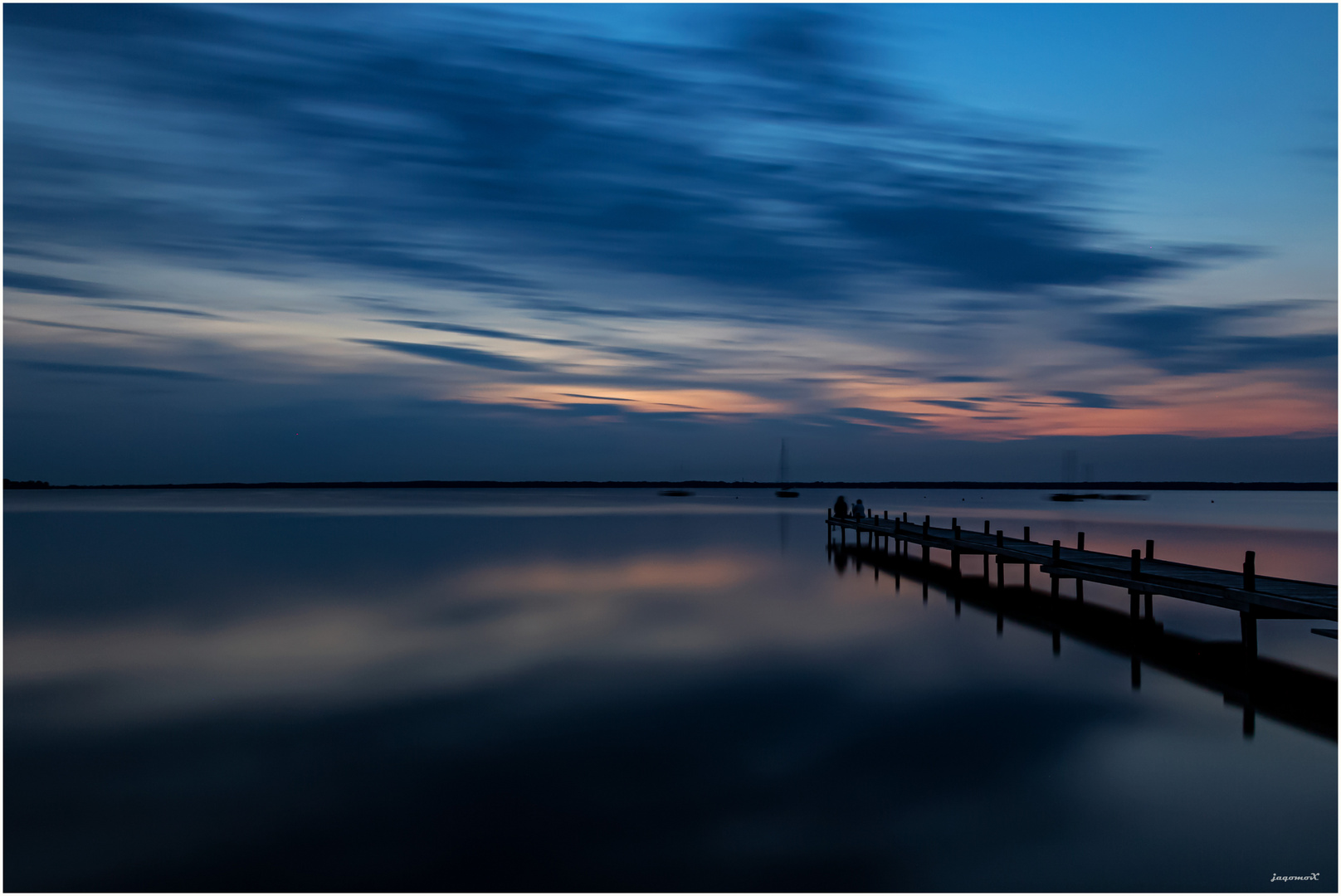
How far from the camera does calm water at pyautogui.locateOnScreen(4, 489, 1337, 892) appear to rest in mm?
8289

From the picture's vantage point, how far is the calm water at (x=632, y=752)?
8.29 meters

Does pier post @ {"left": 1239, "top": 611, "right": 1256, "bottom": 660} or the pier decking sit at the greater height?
the pier decking

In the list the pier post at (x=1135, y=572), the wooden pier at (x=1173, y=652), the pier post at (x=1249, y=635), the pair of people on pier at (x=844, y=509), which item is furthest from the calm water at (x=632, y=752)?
the pair of people on pier at (x=844, y=509)

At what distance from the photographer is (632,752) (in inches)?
448

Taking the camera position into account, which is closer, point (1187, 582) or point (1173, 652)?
point (1187, 582)

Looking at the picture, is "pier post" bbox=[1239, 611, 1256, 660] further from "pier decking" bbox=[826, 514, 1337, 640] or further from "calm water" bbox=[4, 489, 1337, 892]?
"calm water" bbox=[4, 489, 1337, 892]

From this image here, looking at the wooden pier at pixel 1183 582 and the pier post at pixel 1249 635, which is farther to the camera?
the pier post at pixel 1249 635

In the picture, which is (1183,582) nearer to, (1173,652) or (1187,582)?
(1187,582)

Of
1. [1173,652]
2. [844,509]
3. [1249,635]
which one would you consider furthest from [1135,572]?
[844,509]

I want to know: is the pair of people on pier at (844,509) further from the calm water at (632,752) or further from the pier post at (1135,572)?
the pier post at (1135,572)

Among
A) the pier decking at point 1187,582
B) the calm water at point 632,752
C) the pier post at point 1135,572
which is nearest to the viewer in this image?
the calm water at point 632,752

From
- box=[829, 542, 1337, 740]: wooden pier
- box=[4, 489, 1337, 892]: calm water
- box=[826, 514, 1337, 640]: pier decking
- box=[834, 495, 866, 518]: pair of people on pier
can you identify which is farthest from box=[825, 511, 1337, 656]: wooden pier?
box=[834, 495, 866, 518]: pair of people on pier

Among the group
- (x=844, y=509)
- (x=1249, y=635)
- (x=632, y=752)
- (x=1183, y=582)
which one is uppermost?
(x=844, y=509)

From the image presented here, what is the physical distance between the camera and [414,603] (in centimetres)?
2489
